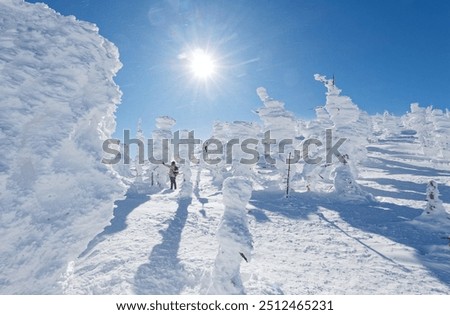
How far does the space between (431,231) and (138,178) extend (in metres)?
30.3

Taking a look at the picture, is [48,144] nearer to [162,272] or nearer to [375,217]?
[162,272]

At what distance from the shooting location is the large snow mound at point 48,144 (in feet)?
19.6

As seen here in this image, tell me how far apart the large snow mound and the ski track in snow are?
1421 mm

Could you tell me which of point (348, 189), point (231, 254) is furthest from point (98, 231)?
point (348, 189)

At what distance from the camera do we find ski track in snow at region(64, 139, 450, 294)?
7777 millimetres

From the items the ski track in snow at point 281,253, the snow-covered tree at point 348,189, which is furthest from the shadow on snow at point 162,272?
the snow-covered tree at point 348,189

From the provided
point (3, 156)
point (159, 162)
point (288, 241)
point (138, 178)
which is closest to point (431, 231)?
point (288, 241)

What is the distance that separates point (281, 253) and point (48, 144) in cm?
751

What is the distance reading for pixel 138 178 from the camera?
37.0 meters

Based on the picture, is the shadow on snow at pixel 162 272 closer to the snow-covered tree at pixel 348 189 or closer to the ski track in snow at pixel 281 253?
the ski track in snow at pixel 281 253

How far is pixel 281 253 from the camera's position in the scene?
406 inches

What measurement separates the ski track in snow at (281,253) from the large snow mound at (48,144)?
1.42 meters

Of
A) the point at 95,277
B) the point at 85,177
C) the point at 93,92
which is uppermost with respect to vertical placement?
the point at 93,92

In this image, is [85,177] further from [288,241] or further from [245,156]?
[245,156]
